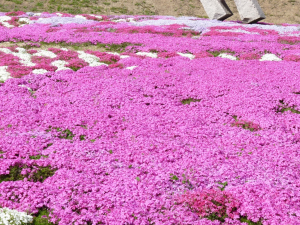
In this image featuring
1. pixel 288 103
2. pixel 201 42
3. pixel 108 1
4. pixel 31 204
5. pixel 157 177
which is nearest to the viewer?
pixel 31 204

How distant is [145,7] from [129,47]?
32819mm

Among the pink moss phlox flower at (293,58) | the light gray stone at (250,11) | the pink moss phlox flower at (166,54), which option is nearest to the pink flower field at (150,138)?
the pink moss phlox flower at (166,54)

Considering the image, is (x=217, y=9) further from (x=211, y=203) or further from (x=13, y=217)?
(x=13, y=217)

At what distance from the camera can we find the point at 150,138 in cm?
1059

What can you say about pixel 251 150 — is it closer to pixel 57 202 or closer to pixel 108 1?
pixel 57 202

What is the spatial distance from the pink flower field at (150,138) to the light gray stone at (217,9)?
60.1ft

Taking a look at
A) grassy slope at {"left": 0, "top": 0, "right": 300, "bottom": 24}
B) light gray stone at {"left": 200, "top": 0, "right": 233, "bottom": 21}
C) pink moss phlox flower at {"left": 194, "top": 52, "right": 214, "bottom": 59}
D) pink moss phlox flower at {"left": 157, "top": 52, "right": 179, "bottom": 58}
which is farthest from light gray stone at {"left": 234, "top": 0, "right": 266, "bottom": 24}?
pink moss phlox flower at {"left": 157, "top": 52, "right": 179, "bottom": 58}

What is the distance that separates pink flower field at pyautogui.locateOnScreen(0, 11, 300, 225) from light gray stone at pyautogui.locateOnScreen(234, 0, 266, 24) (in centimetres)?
1690

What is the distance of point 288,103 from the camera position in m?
14.3

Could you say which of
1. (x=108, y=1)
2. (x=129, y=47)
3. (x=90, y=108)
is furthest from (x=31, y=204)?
(x=108, y=1)

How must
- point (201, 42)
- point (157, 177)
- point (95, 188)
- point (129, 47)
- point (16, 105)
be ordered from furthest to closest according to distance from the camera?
1. point (201, 42)
2. point (129, 47)
3. point (16, 105)
4. point (157, 177)
5. point (95, 188)

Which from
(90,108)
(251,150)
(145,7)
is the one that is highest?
(145,7)

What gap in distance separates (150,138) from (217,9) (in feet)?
113

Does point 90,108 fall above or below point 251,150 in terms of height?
above
